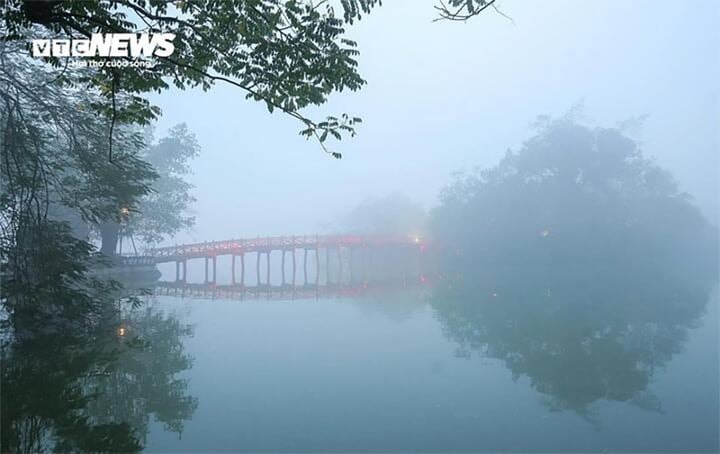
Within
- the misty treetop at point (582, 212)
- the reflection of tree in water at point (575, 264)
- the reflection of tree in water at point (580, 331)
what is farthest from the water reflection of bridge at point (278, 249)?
the reflection of tree in water at point (580, 331)

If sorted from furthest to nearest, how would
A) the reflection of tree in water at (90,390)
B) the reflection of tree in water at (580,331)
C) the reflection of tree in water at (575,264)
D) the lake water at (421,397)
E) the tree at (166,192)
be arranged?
1. the tree at (166,192)
2. the reflection of tree in water at (575,264)
3. the reflection of tree in water at (580,331)
4. the lake water at (421,397)
5. the reflection of tree in water at (90,390)

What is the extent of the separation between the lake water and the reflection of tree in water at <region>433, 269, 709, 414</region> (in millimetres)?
68

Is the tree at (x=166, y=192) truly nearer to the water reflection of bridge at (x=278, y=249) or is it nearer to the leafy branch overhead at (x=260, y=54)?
the water reflection of bridge at (x=278, y=249)

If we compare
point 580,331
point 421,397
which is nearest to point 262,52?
point 421,397

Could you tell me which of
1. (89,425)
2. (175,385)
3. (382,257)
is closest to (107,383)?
(175,385)

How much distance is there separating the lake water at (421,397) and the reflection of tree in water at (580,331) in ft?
0.22

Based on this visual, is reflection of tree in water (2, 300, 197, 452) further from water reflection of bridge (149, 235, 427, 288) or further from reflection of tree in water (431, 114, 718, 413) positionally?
water reflection of bridge (149, 235, 427, 288)

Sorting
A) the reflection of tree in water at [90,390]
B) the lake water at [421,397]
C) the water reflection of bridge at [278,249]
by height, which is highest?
the water reflection of bridge at [278,249]

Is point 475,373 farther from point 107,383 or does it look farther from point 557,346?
point 107,383

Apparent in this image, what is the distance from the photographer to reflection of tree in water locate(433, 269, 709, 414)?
660cm

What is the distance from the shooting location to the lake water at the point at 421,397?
15.4 ft

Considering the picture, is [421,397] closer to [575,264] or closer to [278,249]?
[575,264]

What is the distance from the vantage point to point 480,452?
441 cm

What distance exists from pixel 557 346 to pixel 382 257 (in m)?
41.7
